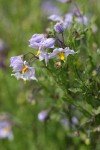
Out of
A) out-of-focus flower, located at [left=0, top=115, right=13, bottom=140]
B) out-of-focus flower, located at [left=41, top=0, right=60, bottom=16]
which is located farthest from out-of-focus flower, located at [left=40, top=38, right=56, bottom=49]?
out-of-focus flower, located at [left=41, top=0, right=60, bottom=16]

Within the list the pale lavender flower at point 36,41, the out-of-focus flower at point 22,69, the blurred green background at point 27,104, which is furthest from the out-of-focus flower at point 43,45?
the blurred green background at point 27,104

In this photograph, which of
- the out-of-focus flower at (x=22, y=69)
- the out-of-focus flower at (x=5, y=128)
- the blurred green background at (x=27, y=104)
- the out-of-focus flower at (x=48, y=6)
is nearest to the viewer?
the out-of-focus flower at (x=22, y=69)

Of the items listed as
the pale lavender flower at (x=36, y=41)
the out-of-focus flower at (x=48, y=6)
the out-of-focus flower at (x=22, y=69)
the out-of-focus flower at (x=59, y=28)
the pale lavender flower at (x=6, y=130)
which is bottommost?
the out-of-focus flower at (x=22, y=69)

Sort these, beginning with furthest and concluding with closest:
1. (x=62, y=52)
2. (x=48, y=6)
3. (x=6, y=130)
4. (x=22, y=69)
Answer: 1. (x=48, y=6)
2. (x=6, y=130)
3. (x=22, y=69)
4. (x=62, y=52)

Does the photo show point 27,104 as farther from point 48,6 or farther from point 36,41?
point 48,6

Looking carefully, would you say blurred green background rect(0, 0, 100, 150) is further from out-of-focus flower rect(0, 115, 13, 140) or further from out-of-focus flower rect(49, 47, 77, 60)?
out-of-focus flower rect(49, 47, 77, 60)

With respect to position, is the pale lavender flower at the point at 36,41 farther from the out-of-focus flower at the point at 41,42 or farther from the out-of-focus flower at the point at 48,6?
the out-of-focus flower at the point at 48,6

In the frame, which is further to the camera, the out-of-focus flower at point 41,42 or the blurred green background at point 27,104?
the blurred green background at point 27,104

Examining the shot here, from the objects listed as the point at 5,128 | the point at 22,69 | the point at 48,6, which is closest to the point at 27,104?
the point at 5,128
